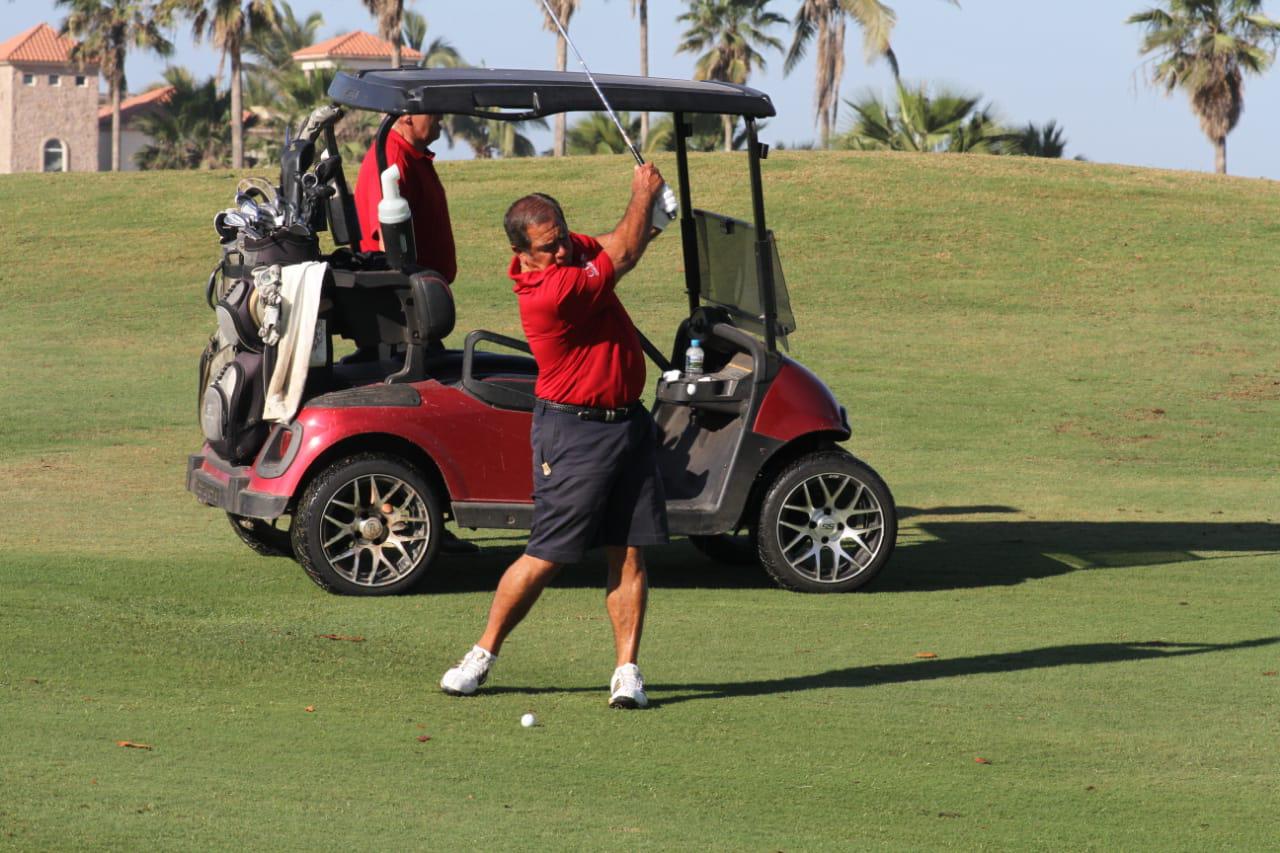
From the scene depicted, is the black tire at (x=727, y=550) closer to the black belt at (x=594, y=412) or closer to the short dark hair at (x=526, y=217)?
the black belt at (x=594, y=412)

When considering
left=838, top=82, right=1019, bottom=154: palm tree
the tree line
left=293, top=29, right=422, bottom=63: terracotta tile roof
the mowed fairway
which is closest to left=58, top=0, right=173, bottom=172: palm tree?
the tree line

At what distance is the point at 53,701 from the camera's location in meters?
5.98

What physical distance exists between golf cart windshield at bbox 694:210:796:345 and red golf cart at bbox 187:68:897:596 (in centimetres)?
2

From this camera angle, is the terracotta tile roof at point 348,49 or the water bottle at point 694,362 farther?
the terracotta tile roof at point 348,49

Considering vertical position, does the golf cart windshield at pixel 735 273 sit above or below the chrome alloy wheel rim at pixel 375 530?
above

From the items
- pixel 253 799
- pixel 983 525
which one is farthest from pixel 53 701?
pixel 983 525

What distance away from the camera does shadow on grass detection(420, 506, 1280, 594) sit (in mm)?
9172

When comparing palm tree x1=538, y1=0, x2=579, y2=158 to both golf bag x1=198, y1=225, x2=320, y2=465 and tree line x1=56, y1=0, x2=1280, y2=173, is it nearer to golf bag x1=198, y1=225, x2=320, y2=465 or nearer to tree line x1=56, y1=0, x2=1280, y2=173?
tree line x1=56, y1=0, x2=1280, y2=173

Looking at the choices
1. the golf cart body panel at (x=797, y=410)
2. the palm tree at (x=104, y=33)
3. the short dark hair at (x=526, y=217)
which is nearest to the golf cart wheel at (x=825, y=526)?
the golf cart body panel at (x=797, y=410)

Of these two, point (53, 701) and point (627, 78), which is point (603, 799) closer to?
point (53, 701)

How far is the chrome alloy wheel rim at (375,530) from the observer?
328 inches

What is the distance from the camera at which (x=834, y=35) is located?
56375 millimetres

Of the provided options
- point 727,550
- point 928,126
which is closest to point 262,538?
point 727,550

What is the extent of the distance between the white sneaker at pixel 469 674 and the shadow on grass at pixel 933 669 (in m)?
0.15
